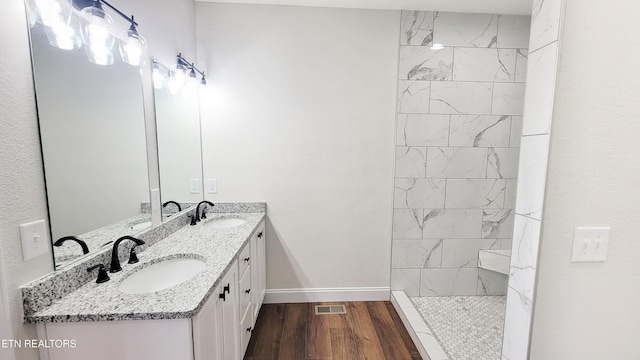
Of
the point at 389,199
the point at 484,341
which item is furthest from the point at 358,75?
the point at 484,341

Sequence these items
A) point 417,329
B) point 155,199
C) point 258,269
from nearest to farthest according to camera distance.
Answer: point 155,199 < point 417,329 < point 258,269

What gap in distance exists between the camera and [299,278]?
253cm

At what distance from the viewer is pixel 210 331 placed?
1.13 m

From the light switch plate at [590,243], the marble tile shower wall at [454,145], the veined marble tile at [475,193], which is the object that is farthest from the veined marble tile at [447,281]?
the light switch plate at [590,243]

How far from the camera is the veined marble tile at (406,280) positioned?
8.36ft

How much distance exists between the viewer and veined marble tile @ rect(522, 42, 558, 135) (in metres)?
0.83

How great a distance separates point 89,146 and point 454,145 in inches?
104

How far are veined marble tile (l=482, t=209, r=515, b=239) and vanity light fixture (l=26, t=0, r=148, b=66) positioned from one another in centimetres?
304

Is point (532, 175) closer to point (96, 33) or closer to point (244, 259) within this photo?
point (244, 259)

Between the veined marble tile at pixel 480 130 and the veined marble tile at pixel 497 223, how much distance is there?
0.65 metres

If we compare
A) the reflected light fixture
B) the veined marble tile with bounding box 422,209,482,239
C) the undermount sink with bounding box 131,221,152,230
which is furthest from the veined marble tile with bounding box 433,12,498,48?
the undermount sink with bounding box 131,221,152,230

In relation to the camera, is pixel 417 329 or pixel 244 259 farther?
pixel 417 329

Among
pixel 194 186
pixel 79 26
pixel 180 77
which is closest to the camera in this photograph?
pixel 79 26

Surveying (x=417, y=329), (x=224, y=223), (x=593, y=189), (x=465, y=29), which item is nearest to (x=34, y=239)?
(x=224, y=223)
